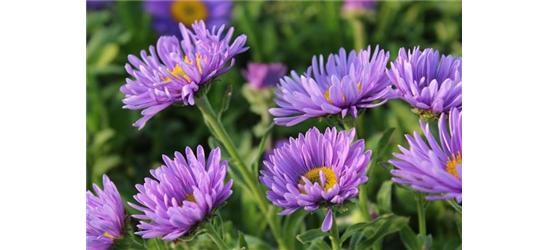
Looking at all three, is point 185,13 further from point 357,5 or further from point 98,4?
point 357,5

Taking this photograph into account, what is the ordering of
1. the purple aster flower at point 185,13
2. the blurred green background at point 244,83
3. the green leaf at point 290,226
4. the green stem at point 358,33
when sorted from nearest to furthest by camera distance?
the green leaf at point 290,226 → the blurred green background at point 244,83 → the green stem at point 358,33 → the purple aster flower at point 185,13

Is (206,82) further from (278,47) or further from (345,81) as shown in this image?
(278,47)

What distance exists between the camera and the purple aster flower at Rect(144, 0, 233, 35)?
154cm

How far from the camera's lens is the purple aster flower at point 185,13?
1.54 m

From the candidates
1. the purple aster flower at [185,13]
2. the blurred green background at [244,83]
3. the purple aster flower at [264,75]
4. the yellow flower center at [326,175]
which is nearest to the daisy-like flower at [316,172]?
the yellow flower center at [326,175]

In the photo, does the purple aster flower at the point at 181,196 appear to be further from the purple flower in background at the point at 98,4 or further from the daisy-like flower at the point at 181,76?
the purple flower in background at the point at 98,4

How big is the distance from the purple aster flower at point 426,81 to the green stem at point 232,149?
18cm

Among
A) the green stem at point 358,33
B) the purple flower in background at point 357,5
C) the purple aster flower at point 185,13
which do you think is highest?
the purple aster flower at point 185,13

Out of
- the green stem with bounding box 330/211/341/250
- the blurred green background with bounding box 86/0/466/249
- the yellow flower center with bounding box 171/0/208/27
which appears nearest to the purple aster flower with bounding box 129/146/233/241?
the green stem with bounding box 330/211/341/250

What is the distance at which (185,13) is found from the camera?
162cm

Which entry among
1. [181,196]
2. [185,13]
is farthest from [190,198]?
[185,13]

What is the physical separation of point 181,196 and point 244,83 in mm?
917

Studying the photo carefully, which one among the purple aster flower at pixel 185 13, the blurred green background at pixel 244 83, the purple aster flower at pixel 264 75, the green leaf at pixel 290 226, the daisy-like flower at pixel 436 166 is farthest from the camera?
the purple aster flower at pixel 185 13
